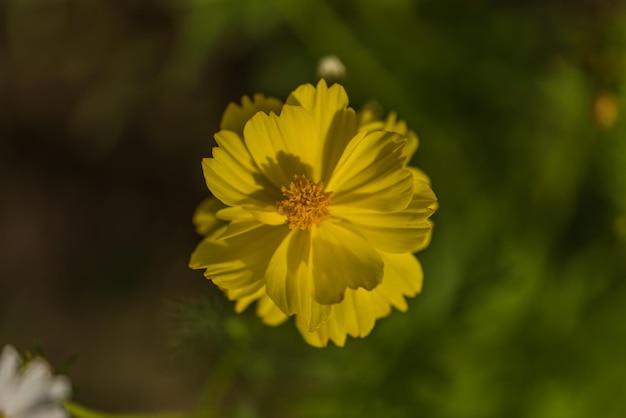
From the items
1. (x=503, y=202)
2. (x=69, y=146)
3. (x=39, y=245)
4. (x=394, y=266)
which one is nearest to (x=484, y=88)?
(x=503, y=202)

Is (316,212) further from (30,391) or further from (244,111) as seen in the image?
(30,391)

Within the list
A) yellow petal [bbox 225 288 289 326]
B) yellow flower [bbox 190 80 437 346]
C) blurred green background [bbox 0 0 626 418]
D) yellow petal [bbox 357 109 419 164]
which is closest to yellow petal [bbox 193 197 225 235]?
yellow flower [bbox 190 80 437 346]

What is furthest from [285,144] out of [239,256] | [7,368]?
[7,368]

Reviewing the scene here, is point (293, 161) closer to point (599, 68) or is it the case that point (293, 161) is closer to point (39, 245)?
point (599, 68)

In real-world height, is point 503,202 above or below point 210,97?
below

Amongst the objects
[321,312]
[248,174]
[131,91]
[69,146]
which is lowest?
[321,312]
